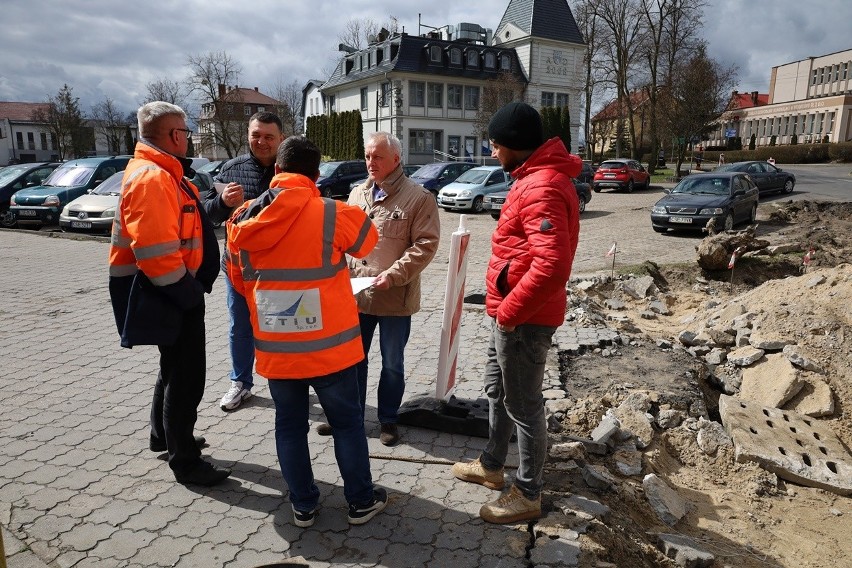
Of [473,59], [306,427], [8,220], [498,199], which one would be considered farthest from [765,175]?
[473,59]

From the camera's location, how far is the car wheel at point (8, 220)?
16.0 m

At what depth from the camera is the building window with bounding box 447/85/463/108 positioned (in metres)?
47.3

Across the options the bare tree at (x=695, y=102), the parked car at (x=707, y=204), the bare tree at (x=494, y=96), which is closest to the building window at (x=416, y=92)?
the bare tree at (x=494, y=96)

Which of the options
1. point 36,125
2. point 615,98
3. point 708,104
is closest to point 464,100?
point 615,98

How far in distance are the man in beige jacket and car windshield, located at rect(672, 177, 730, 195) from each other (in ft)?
47.4

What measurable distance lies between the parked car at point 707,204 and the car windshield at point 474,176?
259 inches

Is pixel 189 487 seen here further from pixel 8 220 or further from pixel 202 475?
pixel 8 220

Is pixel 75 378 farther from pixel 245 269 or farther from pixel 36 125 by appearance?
pixel 36 125

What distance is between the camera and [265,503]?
331 centimetres

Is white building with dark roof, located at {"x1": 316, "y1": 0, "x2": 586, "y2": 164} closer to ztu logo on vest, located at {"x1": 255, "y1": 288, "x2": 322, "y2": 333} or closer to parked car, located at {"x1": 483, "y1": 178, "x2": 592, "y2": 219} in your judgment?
parked car, located at {"x1": 483, "y1": 178, "x2": 592, "y2": 219}

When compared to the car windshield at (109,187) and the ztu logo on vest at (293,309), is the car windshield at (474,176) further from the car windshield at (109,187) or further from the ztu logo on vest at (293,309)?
the ztu logo on vest at (293,309)

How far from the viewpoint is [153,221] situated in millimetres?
2904

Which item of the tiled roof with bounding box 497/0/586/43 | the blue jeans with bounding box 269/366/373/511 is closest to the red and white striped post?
the blue jeans with bounding box 269/366/373/511

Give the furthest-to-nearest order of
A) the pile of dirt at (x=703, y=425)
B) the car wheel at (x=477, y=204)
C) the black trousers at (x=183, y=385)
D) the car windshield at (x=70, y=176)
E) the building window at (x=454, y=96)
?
the building window at (x=454, y=96), the car wheel at (x=477, y=204), the car windshield at (x=70, y=176), the pile of dirt at (x=703, y=425), the black trousers at (x=183, y=385)
